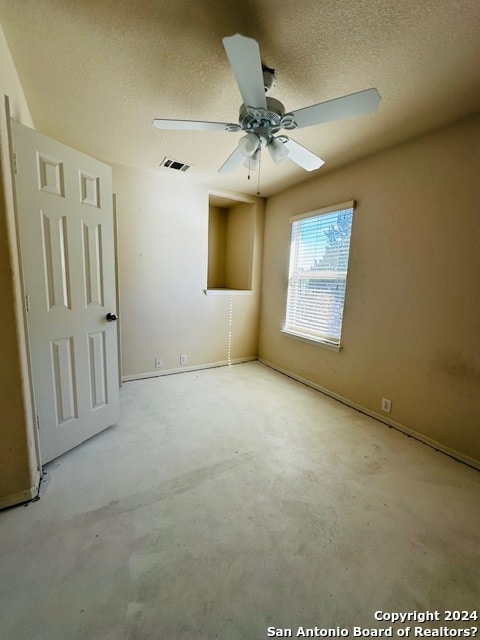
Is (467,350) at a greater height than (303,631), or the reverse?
(467,350)

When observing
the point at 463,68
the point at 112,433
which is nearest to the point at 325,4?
the point at 463,68

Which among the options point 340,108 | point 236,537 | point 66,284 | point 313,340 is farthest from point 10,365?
point 313,340

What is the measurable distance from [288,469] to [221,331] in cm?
233

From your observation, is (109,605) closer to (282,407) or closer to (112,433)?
(112,433)

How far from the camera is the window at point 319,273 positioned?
2.85 metres

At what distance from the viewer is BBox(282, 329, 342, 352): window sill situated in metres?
2.93

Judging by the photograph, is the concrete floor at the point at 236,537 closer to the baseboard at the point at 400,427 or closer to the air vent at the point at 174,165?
the baseboard at the point at 400,427

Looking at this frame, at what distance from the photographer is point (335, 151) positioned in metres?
2.43

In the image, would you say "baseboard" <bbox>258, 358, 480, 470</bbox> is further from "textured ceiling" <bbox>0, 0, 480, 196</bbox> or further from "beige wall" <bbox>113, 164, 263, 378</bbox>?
"textured ceiling" <bbox>0, 0, 480, 196</bbox>

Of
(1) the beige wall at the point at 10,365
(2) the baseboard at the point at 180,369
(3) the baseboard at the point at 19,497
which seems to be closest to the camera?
(1) the beige wall at the point at 10,365

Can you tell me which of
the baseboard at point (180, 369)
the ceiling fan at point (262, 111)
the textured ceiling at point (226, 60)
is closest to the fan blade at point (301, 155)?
the ceiling fan at point (262, 111)

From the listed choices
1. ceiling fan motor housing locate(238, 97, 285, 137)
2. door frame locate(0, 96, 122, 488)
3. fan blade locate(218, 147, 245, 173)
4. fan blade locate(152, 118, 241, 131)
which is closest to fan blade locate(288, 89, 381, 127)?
ceiling fan motor housing locate(238, 97, 285, 137)

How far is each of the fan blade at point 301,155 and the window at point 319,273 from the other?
897 mm

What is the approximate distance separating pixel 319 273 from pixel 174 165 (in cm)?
202
